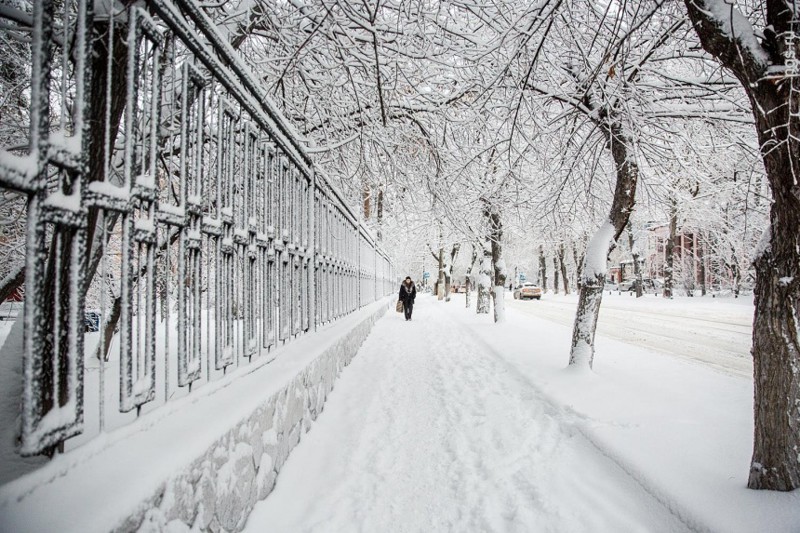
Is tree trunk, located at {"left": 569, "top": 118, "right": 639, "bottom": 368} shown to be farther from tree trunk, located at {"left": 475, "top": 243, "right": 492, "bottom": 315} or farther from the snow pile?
tree trunk, located at {"left": 475, "top": 243, "right": 492, "bottom": 315}

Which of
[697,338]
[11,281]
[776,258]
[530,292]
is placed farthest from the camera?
[530,292]

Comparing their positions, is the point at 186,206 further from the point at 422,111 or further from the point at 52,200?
the point at 422,111

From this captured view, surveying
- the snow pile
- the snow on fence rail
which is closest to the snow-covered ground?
the snow on fence rail

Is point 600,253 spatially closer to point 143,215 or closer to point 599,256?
point 599,256

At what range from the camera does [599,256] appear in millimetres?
5793

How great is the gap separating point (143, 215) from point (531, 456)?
330cm

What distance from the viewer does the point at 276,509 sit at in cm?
249

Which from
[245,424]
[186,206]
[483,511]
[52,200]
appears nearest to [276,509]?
[245,424]

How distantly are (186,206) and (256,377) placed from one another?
1307 mm

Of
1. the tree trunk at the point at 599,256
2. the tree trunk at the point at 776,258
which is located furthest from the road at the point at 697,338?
the tree trunk at the point at 776,258

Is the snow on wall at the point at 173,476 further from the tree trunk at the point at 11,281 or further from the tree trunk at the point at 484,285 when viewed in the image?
the tree trunk at the point at 484,285

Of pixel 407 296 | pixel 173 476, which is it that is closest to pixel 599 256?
pixel 173 476

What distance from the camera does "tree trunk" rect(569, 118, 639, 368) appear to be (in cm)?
564

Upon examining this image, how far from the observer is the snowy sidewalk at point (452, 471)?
2.51 meters
